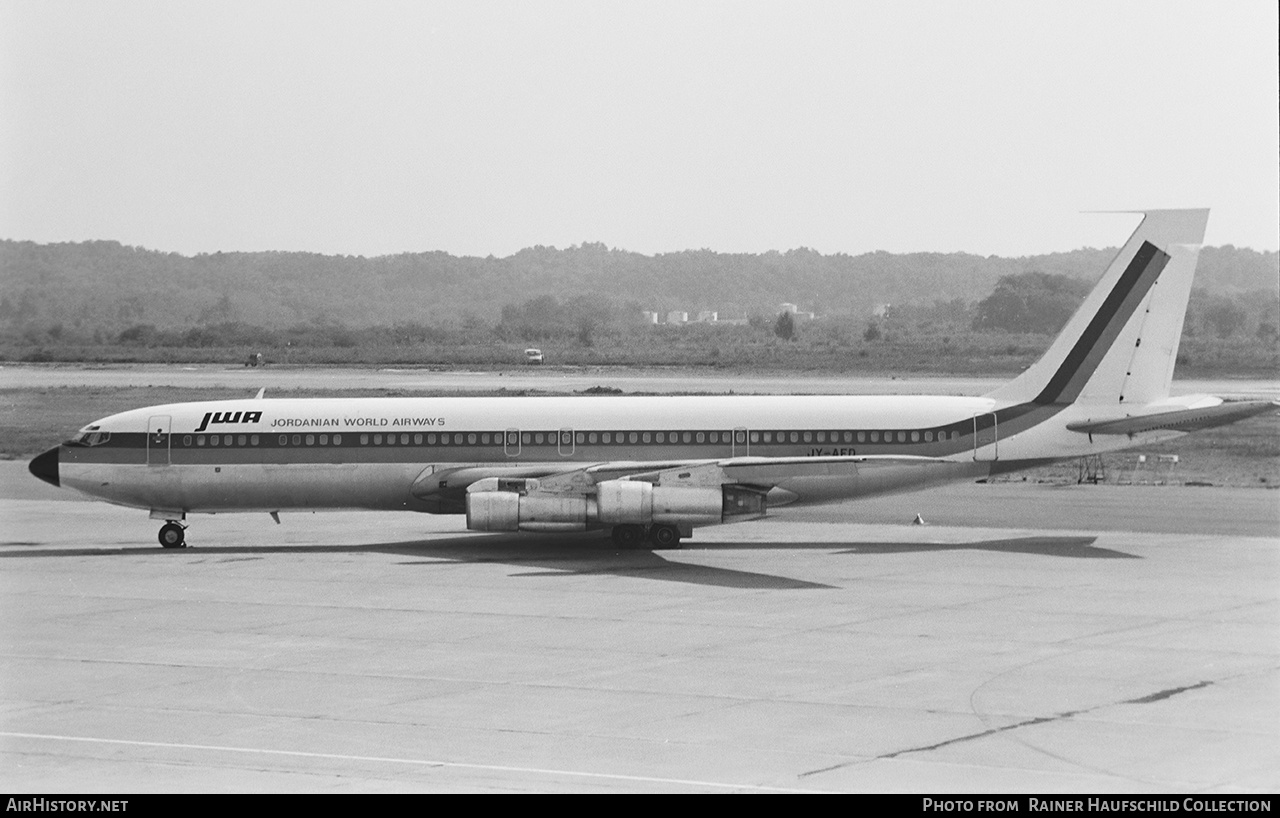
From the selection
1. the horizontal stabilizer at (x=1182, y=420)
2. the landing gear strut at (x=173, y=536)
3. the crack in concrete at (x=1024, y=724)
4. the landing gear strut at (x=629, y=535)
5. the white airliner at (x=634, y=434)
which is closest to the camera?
the crack in concrete at (x=1024, y=724)

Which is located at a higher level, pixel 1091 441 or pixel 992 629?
pixel 1091 441

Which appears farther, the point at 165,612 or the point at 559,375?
the point at 559,375

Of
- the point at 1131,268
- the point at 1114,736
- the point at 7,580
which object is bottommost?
the point at 7,580

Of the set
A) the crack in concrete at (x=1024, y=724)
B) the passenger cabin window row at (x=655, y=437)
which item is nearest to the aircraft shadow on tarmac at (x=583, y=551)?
the passenger cabin window row at (x=655, y=437)

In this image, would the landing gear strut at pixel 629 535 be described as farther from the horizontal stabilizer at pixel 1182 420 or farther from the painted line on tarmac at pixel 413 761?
the painted line on tarmac at pixel 413 761

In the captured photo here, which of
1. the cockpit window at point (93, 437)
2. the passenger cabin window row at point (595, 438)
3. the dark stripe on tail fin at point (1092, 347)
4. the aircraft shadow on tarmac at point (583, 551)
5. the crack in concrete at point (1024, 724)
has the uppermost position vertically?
the dark stripe on tail fin at point (1092, 347)

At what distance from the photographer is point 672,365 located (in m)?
112

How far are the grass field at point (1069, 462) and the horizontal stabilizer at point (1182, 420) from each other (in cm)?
1317

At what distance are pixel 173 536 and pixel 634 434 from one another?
11438mm

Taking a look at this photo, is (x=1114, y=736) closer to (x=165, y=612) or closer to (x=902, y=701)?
(x=902, y=701)

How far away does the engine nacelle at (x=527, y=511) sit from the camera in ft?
115

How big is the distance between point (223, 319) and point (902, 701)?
145990mm

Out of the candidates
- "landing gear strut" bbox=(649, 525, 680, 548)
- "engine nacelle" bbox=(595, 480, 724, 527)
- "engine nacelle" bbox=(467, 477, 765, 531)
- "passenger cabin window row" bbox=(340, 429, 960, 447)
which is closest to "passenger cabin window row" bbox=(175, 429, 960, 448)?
"passenger cabin window row" bbox=(340, 429, 960, 447)

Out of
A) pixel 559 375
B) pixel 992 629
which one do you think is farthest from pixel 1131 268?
pixel 559 375
